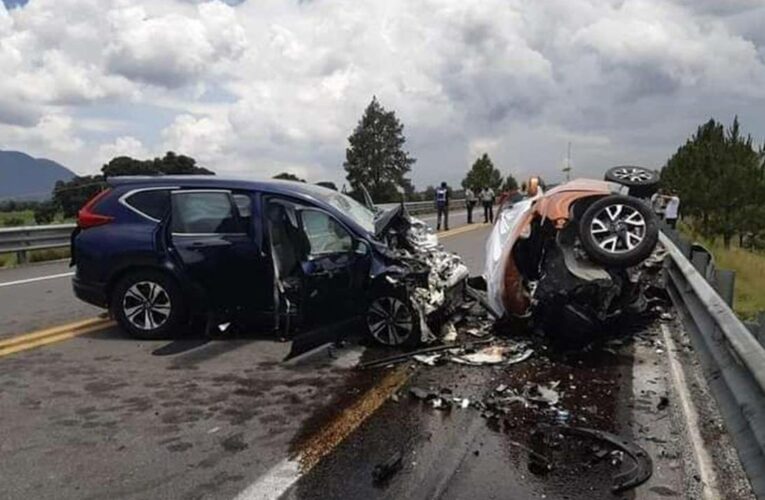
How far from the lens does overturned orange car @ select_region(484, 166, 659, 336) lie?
6.79m

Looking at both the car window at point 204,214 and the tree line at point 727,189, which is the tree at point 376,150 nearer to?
the tree line at point 727,189

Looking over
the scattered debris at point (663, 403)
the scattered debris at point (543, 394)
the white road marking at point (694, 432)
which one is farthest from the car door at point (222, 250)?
the white road marking at point (694, 432)

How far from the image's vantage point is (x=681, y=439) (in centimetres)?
469

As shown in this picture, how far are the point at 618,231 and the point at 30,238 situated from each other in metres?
14.0

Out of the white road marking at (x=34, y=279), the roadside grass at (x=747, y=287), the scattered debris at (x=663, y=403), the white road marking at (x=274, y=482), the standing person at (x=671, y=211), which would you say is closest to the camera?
the white road marking at (x=274, y=482)

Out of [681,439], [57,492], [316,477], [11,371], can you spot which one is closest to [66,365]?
[11,371]

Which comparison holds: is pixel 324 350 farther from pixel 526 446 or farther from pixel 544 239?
pixel 526 446

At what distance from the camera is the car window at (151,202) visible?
784 cm

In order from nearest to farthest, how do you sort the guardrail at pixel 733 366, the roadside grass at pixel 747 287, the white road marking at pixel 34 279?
the guardrail at pixel 733 366 < the white road marking at pixel 34 279 < the roadside grass at pixel 747 287

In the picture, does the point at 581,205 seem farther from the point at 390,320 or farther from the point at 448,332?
the point at 390,320

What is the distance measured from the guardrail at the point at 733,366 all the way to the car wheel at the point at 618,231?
527 millimetres

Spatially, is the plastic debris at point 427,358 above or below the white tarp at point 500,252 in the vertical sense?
below

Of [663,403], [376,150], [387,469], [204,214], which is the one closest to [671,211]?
[204,214]

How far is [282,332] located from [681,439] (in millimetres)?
4078
